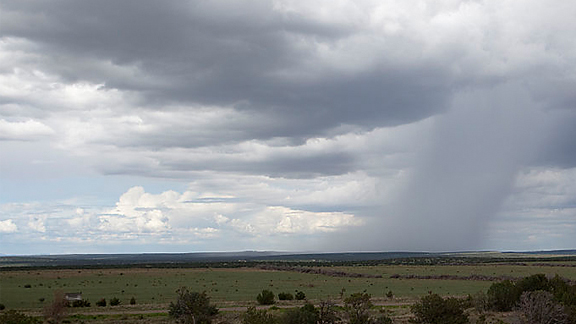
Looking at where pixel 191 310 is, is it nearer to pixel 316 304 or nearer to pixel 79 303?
pixel 316 304

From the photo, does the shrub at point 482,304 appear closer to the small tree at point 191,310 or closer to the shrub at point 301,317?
the shrub at point 301,317

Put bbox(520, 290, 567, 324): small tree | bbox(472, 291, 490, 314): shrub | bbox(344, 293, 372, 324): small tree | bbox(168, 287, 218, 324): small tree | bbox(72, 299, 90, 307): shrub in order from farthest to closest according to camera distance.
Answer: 1. bbox(72, 299, 90, 307): shrub
2. bbox(472, 291, 490, 314): shrub
3. bbox(168, 287, 218, 324): small tree
4. bbox(520, 290, 567, 324): small tree
5. bbox(344, 293, 372, 324): small tree

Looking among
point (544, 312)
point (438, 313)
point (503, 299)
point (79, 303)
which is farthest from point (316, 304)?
point (79, 303)

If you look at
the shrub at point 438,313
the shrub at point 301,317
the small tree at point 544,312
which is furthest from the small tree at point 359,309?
the small tree at point 544,312

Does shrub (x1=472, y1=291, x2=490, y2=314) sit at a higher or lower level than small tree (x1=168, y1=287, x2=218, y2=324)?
lower

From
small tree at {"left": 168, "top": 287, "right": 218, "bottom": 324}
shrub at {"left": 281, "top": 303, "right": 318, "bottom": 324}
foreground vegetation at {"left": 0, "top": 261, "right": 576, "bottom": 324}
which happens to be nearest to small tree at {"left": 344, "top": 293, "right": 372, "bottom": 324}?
foreground vegetation at {"left": 0, "top": 261, "right": 576, "bottom": 324}

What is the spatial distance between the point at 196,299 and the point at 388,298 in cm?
2487

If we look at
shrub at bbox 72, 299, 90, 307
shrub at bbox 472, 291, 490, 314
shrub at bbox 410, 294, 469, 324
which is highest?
shrub at bbox 410, 294, 469, 324

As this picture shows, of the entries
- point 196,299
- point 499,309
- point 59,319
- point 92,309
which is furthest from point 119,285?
point 499,309

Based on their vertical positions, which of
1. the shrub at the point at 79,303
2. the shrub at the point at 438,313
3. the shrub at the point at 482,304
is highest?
the shrub at the point at 438,313

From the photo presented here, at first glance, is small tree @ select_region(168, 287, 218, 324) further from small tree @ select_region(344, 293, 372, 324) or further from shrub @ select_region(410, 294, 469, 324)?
shrub @ select_region(410, 294, 469, 324)

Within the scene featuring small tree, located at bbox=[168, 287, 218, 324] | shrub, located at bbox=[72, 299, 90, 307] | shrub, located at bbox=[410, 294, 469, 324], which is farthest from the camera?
shrub, located at bbox=[72, 299, 90, 307]

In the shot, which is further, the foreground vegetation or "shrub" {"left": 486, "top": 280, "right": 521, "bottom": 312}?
"shrub" {"left": 486, "top": 280, "right": 521, "bottom": 312}

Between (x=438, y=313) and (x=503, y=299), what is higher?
(x=438, y=313)
